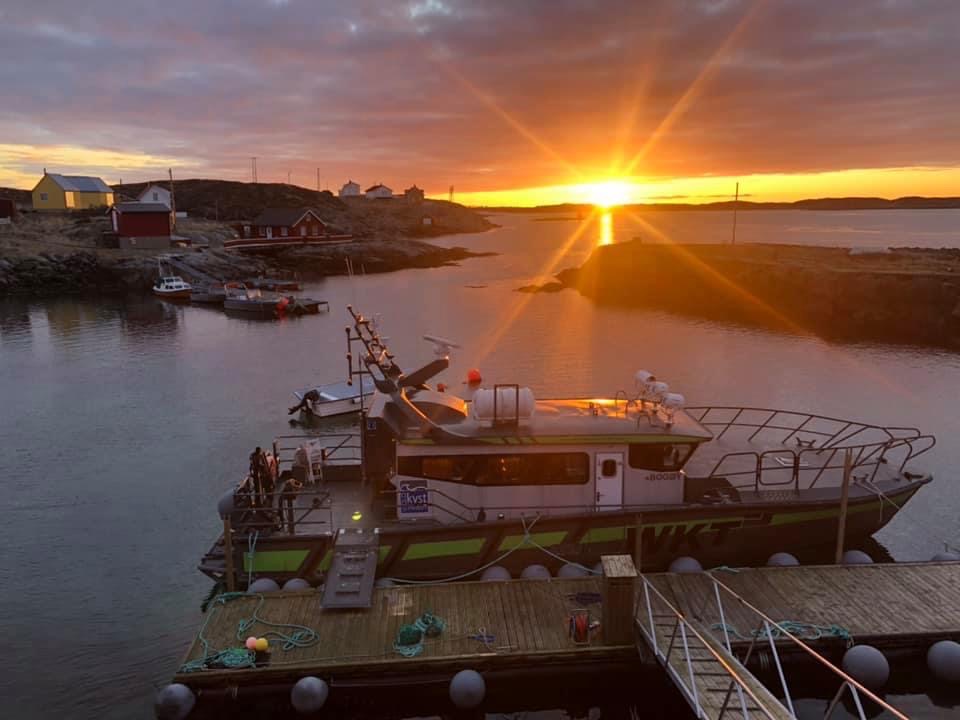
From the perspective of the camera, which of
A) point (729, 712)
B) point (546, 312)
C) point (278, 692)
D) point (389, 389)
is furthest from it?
point (546, 312)

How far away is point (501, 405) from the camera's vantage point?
48.7ft

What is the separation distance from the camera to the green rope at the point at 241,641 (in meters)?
11.3

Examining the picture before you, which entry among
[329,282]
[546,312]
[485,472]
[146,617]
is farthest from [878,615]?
[329,282]

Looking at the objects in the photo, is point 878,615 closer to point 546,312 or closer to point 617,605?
point 617,605

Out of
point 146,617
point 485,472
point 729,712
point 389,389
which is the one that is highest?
point 389,389

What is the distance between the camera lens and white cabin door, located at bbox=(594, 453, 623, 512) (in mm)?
14688

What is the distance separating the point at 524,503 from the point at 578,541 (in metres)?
1.43

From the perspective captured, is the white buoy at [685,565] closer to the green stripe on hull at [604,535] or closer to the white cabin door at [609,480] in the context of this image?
the green stripe on hull at [604,535]

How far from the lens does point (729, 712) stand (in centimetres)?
916

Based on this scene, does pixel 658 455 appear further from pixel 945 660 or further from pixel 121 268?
pixel 121 268

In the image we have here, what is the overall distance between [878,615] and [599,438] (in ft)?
20.0

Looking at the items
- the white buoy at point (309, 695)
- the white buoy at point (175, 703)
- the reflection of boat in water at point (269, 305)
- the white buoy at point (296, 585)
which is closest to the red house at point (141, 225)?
the reflection of boat in water at point (269, 305)

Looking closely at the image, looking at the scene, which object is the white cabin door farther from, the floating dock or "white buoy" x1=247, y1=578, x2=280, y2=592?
"white buoy" x1=247, y1=578, x2=280, y2=592

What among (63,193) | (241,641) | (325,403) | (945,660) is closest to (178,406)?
(325,403)
